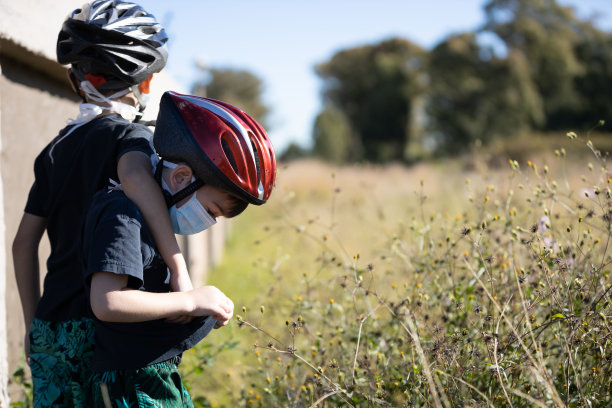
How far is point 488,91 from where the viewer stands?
36.3 m

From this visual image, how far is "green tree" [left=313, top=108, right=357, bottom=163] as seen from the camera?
38.5 meters

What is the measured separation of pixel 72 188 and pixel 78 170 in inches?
2.9

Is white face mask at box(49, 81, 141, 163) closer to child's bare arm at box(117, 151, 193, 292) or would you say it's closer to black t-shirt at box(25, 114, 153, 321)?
black t-shirt at box(25, 114, 153, 321)

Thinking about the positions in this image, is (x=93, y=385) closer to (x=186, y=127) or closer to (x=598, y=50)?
(x=186, y=127)

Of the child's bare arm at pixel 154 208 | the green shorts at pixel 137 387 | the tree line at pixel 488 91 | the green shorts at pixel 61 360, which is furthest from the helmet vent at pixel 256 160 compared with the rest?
the tree line at pixel 488 91

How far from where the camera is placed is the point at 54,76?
11.5 feet

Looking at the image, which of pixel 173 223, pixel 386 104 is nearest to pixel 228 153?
pixel 173 223

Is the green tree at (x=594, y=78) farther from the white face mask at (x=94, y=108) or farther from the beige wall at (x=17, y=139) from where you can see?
the white face mask at (x=94, y=108)

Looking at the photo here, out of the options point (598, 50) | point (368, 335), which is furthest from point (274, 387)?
point (598, 50)

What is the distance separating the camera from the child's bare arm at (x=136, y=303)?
4.88ft

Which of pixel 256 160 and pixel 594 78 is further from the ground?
pixel 256 160

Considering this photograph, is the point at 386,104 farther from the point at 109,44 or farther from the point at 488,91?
the point at 109,44

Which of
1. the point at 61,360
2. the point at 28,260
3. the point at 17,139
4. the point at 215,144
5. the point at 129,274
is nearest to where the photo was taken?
the point at 129,274

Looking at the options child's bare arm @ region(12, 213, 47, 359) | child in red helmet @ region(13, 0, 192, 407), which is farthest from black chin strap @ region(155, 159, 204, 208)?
child's bare arm @ region(12, 213, 47, 359)
